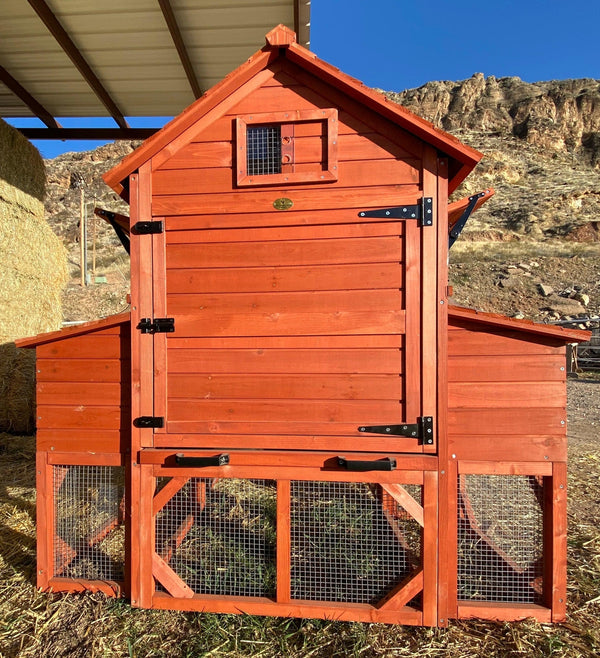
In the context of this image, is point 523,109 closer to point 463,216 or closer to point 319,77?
point 463,216

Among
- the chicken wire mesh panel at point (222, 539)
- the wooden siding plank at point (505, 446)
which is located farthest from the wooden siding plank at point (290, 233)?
the chicken wire mesh panel at point (222, 539)

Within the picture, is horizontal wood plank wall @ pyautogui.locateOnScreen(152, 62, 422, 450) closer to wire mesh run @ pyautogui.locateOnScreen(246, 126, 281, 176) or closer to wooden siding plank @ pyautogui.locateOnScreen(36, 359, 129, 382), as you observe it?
wire mesh run @ pyautogui.locateOnScreen(246, 126, 281, 176)

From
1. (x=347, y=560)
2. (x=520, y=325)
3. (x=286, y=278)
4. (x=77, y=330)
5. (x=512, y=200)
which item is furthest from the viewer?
(x=512, y=200)

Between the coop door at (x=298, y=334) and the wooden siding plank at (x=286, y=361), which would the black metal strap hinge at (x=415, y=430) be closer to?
A: the coop door at (x=298, y=334)

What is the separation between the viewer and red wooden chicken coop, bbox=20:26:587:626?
2697 millimetres

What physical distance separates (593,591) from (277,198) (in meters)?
3.41

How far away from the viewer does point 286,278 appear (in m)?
2.80

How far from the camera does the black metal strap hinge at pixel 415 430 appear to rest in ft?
8.84

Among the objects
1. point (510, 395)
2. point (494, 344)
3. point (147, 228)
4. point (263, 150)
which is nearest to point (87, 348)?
point (147, 228)

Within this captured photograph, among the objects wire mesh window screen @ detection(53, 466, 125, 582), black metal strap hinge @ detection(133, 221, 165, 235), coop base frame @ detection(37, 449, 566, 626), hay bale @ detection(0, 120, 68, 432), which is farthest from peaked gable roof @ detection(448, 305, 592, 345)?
hay bale @ detection(0, 120, 68, 432)

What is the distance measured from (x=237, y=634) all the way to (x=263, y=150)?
2.97 meters

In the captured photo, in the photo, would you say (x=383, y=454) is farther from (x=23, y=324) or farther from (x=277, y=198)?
(x=23, y=324)

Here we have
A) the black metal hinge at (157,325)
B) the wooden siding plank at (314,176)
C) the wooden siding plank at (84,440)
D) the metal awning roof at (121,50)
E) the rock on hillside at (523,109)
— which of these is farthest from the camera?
the rock on hillside at (523,109)

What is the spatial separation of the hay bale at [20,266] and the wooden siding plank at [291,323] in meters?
4.49
